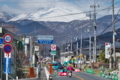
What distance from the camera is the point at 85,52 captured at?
397ft

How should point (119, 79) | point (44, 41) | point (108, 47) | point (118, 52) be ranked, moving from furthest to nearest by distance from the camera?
point (118, 52)
point (108, 47)
point (44, 41)
point (119, 79)

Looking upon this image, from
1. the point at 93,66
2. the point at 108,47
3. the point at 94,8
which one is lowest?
the point at 93,66

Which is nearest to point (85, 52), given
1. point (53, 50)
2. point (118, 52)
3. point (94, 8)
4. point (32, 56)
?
point (118, 52)

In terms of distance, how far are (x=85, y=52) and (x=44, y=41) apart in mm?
78462

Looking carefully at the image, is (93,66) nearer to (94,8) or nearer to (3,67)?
(94,8)

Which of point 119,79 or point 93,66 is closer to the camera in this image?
point 119,79

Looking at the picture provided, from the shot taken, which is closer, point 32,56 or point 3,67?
point 3,67

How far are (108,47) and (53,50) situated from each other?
12991 mm

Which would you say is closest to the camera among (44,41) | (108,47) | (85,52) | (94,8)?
(44,41)

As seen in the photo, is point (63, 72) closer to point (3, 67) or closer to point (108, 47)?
point (108, 47)

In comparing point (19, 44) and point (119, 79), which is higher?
point (19, 44)

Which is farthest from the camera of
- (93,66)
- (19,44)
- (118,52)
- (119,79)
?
(118,52)

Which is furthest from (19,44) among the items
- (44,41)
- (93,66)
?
(93,66)

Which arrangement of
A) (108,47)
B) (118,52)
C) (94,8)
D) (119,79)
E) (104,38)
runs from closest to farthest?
(119,79) < (108,47) < (94,8) < (118,52) < (104,38)
